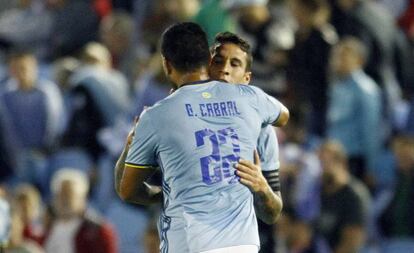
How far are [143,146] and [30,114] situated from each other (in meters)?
6.55

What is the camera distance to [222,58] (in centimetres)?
745

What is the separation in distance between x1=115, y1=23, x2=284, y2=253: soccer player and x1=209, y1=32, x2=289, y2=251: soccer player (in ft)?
0.27

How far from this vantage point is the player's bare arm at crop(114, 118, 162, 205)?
7160 millimetres

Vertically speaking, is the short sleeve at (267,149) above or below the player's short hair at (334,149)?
above

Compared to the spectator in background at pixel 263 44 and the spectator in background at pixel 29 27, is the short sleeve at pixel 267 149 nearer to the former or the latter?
the spectator in background at pixel 263 44

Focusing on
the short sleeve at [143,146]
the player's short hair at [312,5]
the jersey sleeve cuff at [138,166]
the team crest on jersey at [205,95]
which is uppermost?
the player's short hair at [312,5]

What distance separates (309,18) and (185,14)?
3.93 ft

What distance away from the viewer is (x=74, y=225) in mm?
12281

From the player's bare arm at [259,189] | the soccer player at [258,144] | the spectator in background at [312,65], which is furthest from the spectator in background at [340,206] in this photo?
the player's bare arm at [259,189]

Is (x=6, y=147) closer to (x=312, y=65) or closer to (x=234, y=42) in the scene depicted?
(x=312, y=65)

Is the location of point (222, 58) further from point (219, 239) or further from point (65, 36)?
point (65, 36)

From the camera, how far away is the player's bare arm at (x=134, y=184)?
716 cm

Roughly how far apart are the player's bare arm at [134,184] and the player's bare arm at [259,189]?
1.46 feet

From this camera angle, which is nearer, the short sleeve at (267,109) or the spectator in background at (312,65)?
the short sleeve at (267,109)
